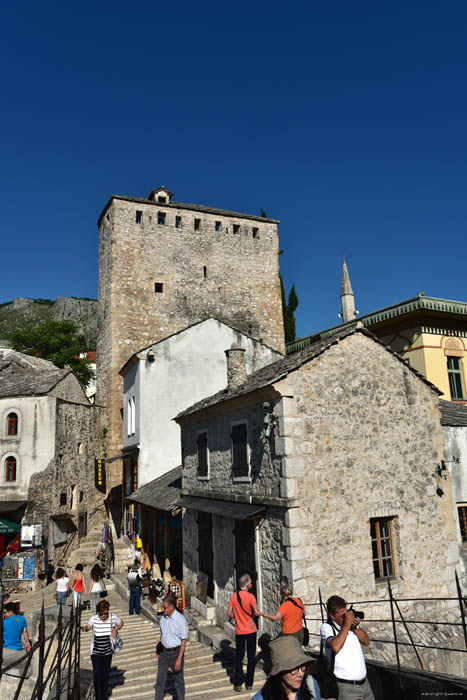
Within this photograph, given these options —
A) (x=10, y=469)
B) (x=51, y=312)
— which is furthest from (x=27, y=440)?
(x=51, y=312)

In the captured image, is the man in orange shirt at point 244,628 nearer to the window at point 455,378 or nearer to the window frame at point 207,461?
the window frame at point 207,461

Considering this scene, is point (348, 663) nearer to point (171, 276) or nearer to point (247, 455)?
point (247, 455)

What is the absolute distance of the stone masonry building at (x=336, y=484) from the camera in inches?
403

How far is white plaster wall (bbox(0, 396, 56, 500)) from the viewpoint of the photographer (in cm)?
2495

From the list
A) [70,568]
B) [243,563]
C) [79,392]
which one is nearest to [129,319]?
[79,392]

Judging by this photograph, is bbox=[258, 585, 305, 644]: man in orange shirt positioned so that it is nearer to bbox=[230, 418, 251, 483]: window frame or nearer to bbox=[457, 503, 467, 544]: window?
bbox=[230, 418, 251, 483]: window frame

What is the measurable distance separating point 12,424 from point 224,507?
17.7 meters

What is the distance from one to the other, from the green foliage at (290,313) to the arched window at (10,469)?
71.2ft

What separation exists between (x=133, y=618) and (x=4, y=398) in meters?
15.3

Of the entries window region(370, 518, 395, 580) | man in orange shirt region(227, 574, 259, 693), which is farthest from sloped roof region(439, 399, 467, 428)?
man in orange shirt region(227, 574, 259, 693)

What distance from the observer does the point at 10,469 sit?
2530cm

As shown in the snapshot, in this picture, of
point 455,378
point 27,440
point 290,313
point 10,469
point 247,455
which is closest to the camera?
point 247,455

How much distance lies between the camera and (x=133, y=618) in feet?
49.3

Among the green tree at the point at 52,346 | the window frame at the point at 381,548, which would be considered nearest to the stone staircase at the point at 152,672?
the window frame at the point at 381,548
